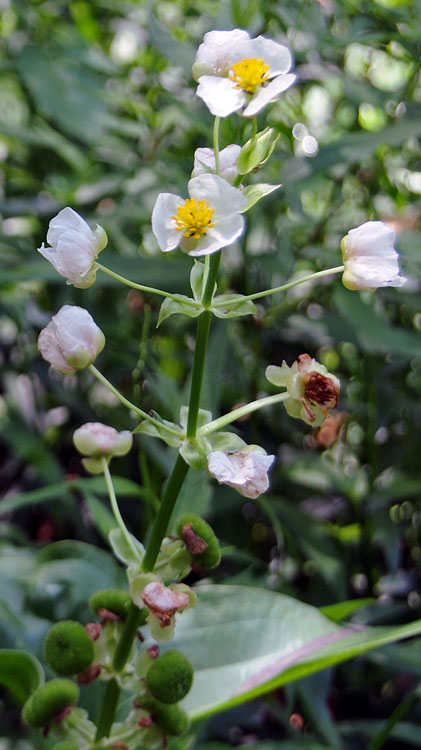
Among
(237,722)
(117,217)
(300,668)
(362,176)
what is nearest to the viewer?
(300,668)

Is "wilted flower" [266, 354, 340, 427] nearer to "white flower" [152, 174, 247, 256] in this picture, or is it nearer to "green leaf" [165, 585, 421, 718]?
"white flower" [152, 174, 247, 256]

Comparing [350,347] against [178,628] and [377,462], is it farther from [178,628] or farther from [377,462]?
[178,628]

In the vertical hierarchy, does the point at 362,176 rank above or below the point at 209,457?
below

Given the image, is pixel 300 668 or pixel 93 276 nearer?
pixel 93 276

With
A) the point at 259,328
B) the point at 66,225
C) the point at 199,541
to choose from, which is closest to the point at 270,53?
the point at 66,225

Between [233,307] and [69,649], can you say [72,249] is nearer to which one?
[233,307]

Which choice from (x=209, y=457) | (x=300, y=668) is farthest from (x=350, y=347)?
(x=209, y=457)

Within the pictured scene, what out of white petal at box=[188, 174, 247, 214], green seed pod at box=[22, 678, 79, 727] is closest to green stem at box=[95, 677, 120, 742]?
green seed pod at box=[22, 678, 79, 727]
